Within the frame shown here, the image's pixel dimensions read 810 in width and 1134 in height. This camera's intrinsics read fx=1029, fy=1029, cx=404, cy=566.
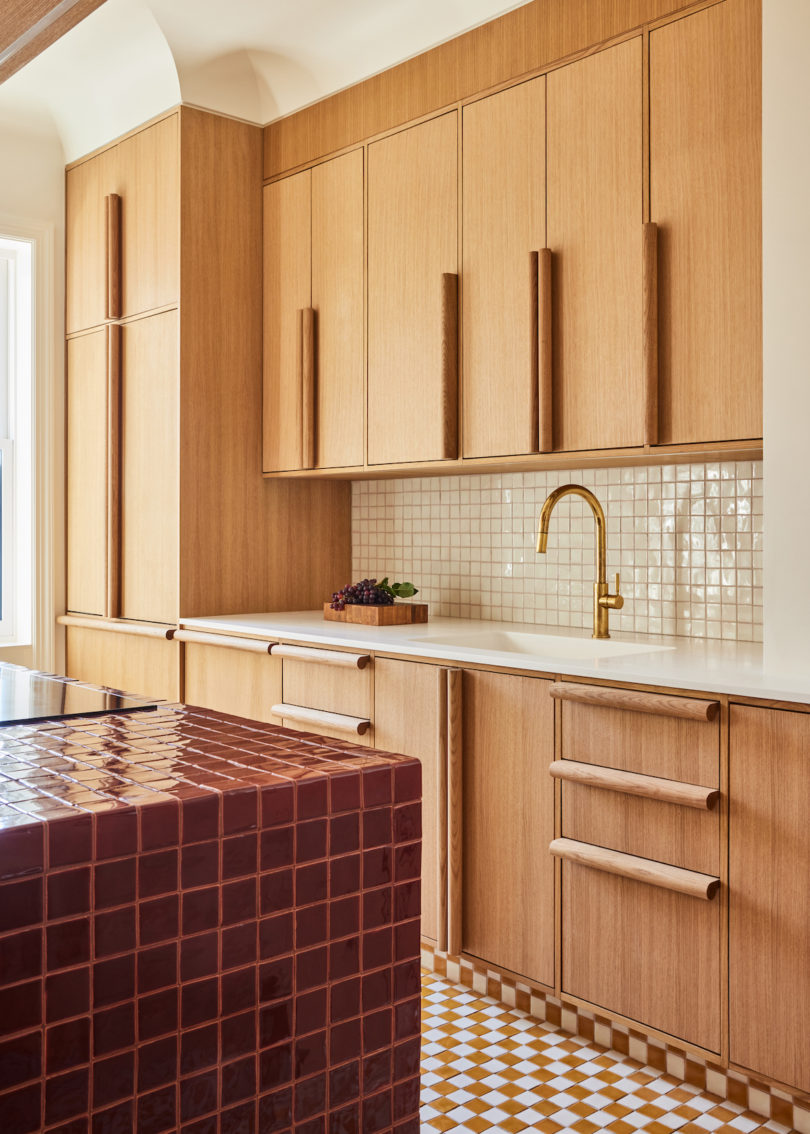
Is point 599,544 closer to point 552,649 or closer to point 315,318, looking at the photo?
point 552,649

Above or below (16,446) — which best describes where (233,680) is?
below

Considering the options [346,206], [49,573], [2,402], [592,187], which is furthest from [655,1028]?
[2,402]

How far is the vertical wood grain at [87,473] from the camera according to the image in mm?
3750

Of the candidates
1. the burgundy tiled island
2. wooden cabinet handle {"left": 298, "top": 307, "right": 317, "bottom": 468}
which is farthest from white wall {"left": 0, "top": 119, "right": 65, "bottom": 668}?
the burgundy tiled island

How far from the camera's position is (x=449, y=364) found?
9.39 ft

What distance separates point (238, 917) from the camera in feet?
2.24

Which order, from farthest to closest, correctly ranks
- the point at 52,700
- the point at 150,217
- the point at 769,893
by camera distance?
the point at 150,217 → the point at 769,893 → the point at 52,700

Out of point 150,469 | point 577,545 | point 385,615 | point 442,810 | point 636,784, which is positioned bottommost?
point 442,810

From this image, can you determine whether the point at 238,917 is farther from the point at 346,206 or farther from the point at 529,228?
the point at 346,206

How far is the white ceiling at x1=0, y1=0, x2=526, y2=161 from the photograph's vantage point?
9.74ft

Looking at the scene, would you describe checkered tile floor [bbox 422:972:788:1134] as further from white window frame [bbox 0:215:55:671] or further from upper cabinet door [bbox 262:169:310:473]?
white window frame [bbox 0:215:55:671]

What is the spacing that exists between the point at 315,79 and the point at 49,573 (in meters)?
2.03

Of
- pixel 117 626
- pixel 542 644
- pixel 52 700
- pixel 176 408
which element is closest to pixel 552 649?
pixel 542 644

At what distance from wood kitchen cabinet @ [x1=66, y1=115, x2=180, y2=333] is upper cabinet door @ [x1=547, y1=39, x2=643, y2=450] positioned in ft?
4.65
